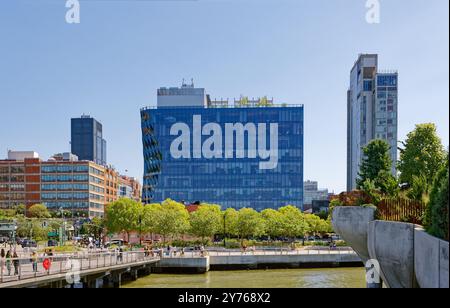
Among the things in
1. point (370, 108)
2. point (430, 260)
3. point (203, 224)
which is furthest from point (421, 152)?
point (370, 108)

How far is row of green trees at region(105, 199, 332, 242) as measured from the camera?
169ft

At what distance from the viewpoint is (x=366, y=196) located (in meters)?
17.6

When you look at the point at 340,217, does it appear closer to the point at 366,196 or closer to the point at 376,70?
the point at 366,196

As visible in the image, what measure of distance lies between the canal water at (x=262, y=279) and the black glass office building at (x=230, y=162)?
61498 mm

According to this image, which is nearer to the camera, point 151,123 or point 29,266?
point 29,266

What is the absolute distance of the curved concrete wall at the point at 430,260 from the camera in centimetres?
629

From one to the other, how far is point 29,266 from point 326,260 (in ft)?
98.0

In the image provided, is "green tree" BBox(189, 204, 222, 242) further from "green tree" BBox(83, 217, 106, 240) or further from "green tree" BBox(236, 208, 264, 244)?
"green tree" BBox(83, 217, 106, 240)

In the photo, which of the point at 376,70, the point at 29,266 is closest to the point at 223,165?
the point at 376,70

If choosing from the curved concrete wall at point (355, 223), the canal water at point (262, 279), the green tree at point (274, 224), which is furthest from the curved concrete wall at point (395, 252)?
the green tree at point (274, 224)

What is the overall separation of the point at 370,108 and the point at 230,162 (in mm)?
46038

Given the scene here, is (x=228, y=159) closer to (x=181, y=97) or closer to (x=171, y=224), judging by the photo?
(x=181, y=97)

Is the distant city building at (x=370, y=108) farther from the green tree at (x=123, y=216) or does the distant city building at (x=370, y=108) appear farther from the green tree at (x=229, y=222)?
the green tree at (x=123, y=216)

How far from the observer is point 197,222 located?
51.9 metres
